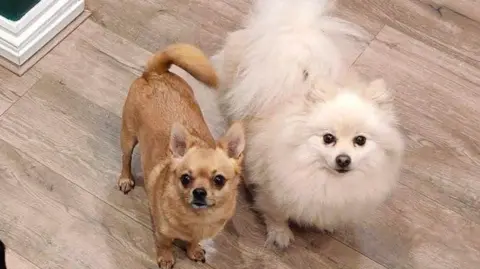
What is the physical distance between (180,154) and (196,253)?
360mm

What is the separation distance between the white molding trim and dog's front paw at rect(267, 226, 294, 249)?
3.04ft

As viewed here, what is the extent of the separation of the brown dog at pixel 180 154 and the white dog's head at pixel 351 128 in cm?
19

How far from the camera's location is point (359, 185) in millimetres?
1665

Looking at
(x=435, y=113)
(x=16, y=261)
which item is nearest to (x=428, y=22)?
(x=435, y=113)

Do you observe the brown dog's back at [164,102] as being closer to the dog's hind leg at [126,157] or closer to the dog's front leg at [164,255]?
the dog's hind leg at [126,157]

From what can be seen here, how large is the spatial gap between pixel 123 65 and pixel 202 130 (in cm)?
60

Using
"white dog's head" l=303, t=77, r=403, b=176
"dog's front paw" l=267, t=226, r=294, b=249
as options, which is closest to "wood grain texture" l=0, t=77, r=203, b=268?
"dog's front paw" l=267, t=226, r=294, b=249

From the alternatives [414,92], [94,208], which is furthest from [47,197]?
[414,92]

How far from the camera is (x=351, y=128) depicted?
157 centimetres

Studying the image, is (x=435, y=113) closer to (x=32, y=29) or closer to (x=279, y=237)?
(x=279, y=237)

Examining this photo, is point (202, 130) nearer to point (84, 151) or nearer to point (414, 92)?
point (84, 151)

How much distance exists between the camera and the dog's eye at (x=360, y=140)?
1.59 m

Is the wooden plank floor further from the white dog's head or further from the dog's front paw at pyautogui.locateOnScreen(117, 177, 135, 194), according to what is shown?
the white dog's head

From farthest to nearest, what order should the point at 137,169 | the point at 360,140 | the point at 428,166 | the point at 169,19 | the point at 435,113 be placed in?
the point at 169,19
the point at 435,113
the point at 428,166
the point at 137,169
the point at 360,140
